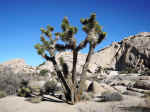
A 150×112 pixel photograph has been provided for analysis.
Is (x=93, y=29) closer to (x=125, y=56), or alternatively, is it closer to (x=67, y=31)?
(x=67, y=31)

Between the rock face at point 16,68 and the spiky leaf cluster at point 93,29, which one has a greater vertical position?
the spiky leaf cluster at point 93,29

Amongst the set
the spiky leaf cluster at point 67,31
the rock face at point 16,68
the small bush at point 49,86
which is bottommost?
the small bush at point 49,86

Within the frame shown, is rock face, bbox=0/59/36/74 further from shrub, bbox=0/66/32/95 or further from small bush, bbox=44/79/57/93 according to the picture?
small bush, bbox=44/79/57/93

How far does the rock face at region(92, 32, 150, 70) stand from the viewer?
37675mm

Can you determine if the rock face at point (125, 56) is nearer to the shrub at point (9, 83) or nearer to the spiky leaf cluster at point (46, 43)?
the shrub at point (9, 83)

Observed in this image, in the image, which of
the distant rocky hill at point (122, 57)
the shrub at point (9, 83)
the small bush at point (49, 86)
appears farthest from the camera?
the distant rocky hill at point (122, 57)

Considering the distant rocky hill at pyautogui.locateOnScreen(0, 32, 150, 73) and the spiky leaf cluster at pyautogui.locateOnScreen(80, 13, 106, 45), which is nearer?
the spiky leaf cluster at pyautogui.locateOnScreen(80, 13, 106, 45)

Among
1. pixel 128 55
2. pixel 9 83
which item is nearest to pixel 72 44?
pixel 9 83

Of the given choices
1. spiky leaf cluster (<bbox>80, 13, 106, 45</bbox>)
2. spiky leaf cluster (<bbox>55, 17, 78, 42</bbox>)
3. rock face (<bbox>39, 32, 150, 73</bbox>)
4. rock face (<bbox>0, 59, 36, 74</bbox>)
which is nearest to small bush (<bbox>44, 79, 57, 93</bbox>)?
rock face (<bbox>0, 59, 36, 74</bbox>)

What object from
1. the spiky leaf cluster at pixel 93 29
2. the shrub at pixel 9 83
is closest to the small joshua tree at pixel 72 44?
the spiky leaf cluster at pixel 93 29

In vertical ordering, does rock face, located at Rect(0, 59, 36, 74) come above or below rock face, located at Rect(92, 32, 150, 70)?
below

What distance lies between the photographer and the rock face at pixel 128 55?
37675mm

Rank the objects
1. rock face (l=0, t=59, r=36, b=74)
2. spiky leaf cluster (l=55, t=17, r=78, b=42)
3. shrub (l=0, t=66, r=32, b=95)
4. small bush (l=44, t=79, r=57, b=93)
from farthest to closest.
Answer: rock face (l=0, t=59, r=36, b=74), small bush (l=44, t=79, r=57, b=93), shrub (l=0, t=66, r=32, b=95), spiky leaf cluster (l=55, t=17, r=78, b=42)

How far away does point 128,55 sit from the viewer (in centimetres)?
4109
